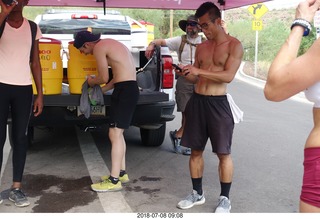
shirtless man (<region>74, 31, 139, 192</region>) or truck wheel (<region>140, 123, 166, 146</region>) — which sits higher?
shirtless man (<region>74, 31, 139, 192</region>)

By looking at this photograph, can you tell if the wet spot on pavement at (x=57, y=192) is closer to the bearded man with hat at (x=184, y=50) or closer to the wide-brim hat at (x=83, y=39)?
the wide-brim hat at (x=83, y=39)

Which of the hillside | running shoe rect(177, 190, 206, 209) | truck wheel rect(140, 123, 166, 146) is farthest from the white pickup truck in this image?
the hillside

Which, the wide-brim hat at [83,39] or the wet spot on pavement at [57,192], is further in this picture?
the wide-brim hat at [83,39]

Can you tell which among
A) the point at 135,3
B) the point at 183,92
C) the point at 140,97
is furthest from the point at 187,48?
the point at 140,97

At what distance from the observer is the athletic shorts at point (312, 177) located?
1879 millimetres

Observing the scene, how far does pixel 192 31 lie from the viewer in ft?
18.8

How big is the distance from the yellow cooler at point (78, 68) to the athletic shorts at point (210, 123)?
133cm

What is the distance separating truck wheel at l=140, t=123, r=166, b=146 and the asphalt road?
0.09m

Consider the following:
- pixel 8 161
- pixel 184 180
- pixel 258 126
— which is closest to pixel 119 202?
pixel 184 180

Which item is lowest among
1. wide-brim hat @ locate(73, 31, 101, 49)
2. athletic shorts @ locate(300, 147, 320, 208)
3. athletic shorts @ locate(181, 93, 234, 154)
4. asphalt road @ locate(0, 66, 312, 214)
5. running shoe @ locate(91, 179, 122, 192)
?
asphalt road @ locate(0, 66, 312, 214)

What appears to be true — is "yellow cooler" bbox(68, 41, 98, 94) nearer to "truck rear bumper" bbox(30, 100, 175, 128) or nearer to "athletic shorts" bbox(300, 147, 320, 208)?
"truck rear bumper" bbox(30, 100, 175, 128)

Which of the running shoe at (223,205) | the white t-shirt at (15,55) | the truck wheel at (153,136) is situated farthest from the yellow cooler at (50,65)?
the running shoe at (223,205)

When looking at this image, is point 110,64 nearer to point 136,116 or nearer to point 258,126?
point 136,116

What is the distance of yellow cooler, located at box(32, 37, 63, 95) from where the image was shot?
14.7 ft
